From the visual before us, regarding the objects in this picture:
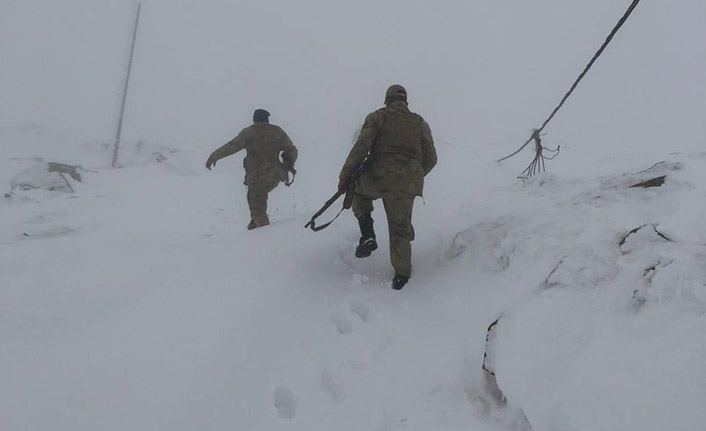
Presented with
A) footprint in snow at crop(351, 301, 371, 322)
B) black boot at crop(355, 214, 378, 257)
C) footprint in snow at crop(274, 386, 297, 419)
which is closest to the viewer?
footprint in snow at crop(274, 386, 297, 419)

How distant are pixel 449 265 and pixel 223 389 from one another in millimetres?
2280

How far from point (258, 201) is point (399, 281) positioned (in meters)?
3.36

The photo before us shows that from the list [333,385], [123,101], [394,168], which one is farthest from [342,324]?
[123,101]

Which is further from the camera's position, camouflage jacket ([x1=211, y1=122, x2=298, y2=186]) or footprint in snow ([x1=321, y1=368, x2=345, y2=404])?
camouflage jacket ([x1=211, y1=122, x2=298, y2=186])

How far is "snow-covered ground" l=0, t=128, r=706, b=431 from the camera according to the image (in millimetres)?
2066

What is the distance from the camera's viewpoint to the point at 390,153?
4.12 meters

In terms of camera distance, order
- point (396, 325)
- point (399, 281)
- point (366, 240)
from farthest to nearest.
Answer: point (366, 240) < point (399, 281) < point (396, 325)

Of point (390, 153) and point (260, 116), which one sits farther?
point (260, 116)

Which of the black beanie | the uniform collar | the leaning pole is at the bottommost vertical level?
the leaning pole

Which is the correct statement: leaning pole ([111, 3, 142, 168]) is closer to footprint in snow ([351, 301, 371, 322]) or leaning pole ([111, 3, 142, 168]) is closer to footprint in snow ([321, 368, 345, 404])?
footprint in snow ([351, 301, 371, 322])

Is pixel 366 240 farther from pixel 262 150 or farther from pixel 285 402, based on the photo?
pixel 262 150

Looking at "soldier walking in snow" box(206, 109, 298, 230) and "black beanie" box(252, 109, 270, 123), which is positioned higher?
"black beanie" box(252, 109, 270, 123)

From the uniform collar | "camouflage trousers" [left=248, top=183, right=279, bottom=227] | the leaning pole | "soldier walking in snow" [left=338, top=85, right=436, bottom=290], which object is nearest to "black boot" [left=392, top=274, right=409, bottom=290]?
"soldier walking in snow" [left=338, top=85, right=436, bottom=290]

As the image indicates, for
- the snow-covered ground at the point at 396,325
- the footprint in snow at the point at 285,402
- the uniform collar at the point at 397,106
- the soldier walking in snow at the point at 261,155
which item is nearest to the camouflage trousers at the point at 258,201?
the soldier walking in snow at the point at 261,155
